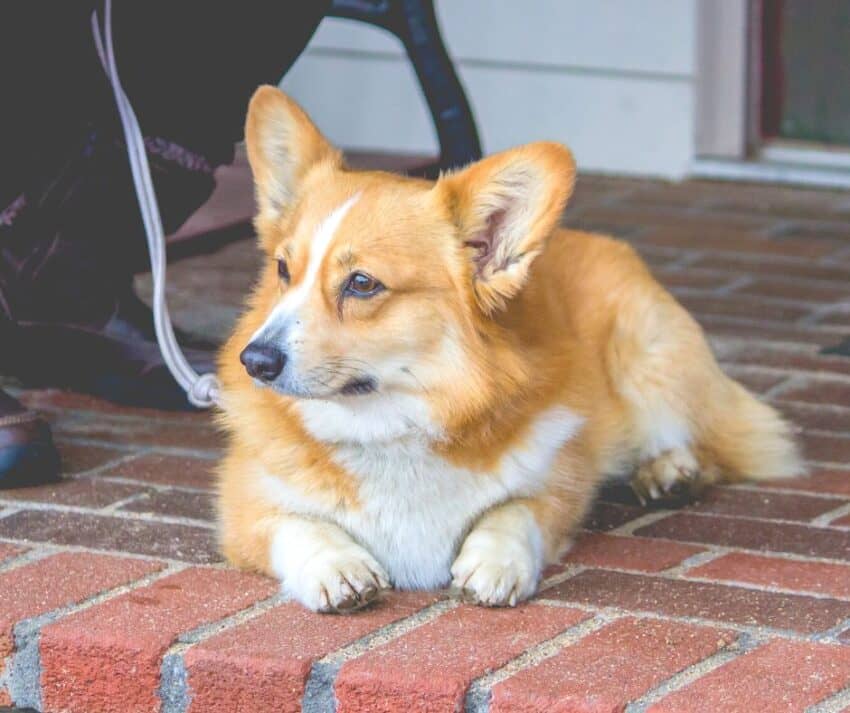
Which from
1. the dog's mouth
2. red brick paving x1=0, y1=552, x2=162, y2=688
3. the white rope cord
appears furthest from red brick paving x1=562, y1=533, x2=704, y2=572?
the white rope cord

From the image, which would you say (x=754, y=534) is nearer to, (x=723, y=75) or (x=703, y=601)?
(x=703, y=601)

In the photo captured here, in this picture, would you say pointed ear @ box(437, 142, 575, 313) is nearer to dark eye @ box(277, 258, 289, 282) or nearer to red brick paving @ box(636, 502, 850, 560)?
dark eye @ box(277, 258, 289, 282)

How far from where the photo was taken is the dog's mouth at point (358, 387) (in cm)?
264

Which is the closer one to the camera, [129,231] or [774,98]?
[129,231]

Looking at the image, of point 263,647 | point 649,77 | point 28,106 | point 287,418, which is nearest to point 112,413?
point 28,106

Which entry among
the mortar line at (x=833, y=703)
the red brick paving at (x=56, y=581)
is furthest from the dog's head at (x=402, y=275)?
the mortar line at (x=833, y=703)

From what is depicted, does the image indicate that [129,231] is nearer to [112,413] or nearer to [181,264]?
[112,413]

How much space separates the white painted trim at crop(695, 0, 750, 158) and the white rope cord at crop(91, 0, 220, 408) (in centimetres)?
265

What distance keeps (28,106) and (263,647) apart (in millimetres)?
1467

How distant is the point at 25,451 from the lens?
3.26m

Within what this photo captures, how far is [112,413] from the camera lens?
3.76 m

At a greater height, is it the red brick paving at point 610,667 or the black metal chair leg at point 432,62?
the black metal chair leg at point 432,62

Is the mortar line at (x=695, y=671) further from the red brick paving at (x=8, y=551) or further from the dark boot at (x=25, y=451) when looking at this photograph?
the dark boot at (x=25, y=451)

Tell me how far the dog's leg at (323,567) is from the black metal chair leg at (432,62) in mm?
1635
